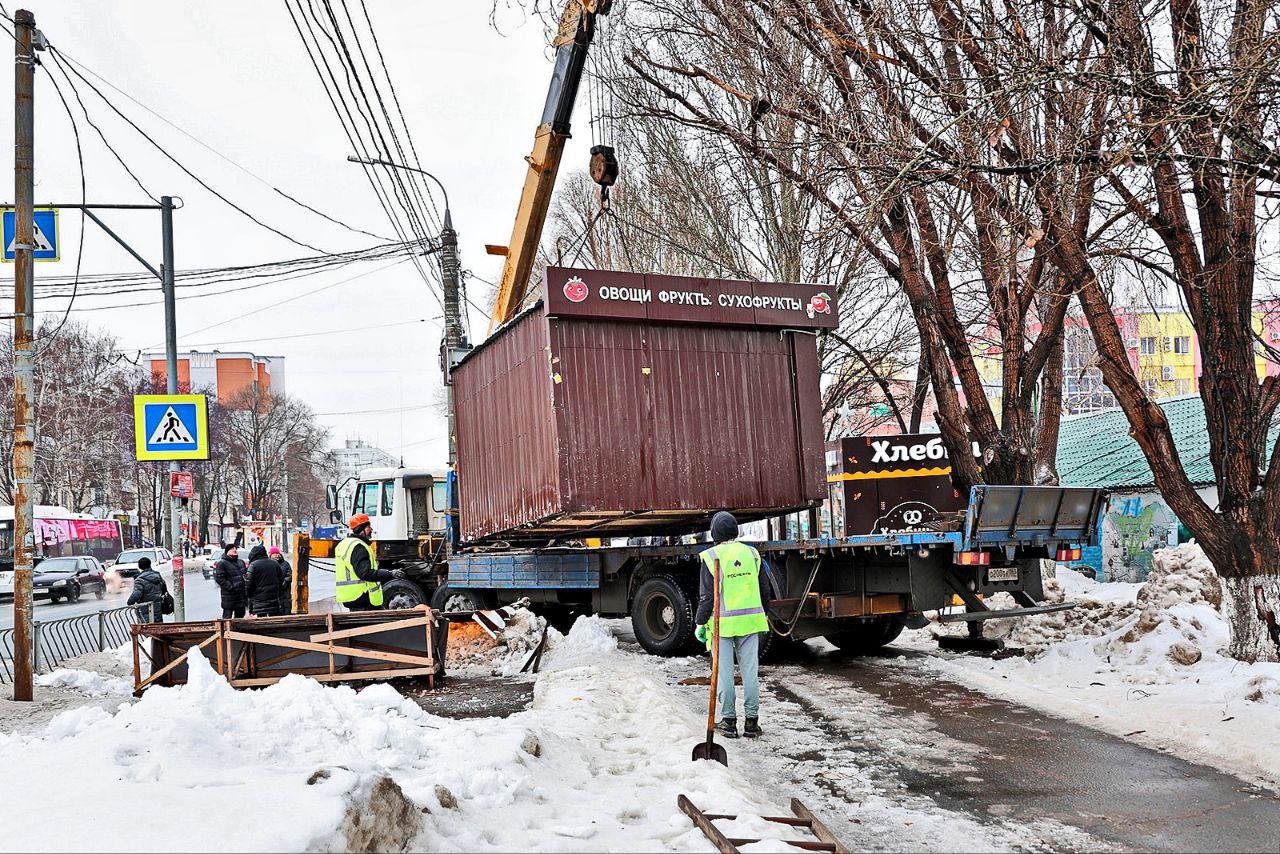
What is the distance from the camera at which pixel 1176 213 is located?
31.7 ft

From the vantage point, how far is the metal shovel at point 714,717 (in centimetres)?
656

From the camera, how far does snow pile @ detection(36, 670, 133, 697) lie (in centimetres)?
1147

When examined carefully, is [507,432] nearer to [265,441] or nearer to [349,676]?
[349,676]

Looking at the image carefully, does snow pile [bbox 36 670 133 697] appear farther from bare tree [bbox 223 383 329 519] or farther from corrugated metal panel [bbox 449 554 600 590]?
bare tree [bbox 223 383 329 519]

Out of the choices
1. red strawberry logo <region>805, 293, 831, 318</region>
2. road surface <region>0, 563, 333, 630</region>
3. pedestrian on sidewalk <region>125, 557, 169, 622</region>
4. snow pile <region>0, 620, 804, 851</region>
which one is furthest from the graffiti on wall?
pedestrian on sidewalk <region>125, 557, 169, 622</region>

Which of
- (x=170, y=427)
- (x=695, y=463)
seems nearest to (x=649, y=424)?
(x=695, y=463)

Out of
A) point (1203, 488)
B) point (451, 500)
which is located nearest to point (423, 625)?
point (451, 500)

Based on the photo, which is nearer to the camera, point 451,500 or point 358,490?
point 451,500

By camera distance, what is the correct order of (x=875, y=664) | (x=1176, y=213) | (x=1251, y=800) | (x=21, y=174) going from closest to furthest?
(x=1251, y=800) → (x=1176, y=213) → (x=21, y=174) → (x=875, y=664)

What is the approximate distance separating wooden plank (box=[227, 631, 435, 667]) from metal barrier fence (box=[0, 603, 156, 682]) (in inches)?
151

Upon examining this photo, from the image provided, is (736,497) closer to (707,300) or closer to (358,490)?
(707,300)

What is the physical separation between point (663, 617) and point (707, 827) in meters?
8.52

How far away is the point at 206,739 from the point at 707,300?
24.0 feet

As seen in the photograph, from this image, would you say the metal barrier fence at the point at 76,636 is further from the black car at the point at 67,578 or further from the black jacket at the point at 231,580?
the black car at the point at 67,578
